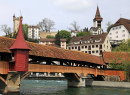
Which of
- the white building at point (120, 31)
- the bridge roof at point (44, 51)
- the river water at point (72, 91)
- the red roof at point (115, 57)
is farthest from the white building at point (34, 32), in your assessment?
the river water at point (72, 91)

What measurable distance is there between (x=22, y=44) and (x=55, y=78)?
38424 mm

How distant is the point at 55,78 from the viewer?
5669 centimetres

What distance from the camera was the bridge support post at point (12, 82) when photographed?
18.8 metres

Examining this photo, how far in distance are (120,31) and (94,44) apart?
11.5 metres

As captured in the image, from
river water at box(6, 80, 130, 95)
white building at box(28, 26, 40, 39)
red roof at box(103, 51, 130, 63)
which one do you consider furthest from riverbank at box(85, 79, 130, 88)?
white building at box(28, 26, 40, 39)

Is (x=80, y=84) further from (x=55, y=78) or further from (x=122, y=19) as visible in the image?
(x=122, y=19)

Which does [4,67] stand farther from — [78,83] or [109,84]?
[109,84]

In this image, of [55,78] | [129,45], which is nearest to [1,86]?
[55,78]

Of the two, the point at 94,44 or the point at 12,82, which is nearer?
the point at 12,82

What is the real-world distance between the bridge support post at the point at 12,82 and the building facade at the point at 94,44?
1682 inches

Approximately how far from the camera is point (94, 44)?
61.2 metres

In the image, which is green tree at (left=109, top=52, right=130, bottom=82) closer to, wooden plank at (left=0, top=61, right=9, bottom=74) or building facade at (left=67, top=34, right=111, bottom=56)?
wooden plank at (left=0, top=61, right=9, bottom=74)

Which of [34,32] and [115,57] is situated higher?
[34,32]

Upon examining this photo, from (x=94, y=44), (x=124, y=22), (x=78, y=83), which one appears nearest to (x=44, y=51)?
(x=78, y=83)
